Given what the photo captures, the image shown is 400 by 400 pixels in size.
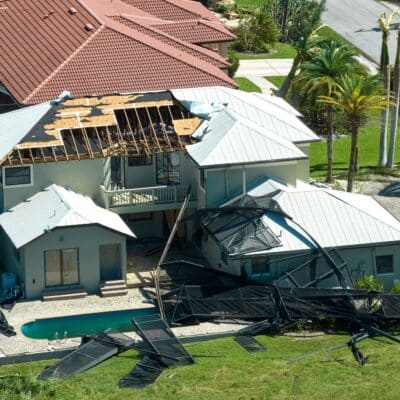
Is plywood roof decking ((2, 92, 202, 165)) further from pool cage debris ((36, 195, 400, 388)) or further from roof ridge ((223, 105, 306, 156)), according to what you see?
pool cage debris ((36, 195, 400, 388))

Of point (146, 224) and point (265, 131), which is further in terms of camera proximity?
point (146, 224)

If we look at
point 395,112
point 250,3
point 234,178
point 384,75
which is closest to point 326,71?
point 384,75

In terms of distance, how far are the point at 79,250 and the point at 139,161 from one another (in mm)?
7318

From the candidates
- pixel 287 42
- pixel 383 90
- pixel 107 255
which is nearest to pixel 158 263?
pixel 107 255

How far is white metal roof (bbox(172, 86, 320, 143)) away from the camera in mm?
69188

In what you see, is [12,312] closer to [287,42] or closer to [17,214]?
[17,214]

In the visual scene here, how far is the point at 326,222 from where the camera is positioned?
63.4m

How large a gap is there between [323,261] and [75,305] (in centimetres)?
1098

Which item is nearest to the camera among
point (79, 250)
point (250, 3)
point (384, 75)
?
point (79, 250)

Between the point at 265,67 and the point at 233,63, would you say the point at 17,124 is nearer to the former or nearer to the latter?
the point at 233,63

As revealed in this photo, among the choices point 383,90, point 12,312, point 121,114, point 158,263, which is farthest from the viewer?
point 383,90

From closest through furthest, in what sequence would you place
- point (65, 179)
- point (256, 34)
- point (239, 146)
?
point (65, 179)
point (239, 146)
point (256, 34)

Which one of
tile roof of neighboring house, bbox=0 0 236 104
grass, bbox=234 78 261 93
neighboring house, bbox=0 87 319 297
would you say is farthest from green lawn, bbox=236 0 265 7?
neighboring house, bbox=0 87 319 297

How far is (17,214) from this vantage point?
6397cm
